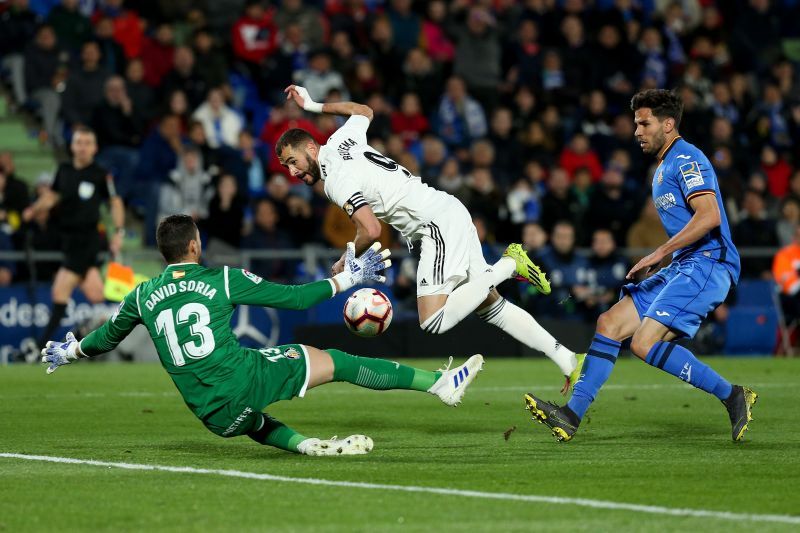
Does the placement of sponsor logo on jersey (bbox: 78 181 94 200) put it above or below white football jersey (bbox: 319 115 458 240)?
below

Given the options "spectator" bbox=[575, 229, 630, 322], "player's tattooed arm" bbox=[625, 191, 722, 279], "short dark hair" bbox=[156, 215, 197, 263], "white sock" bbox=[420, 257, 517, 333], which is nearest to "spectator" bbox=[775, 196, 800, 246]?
"spectator" bbox=[575, 229, 630, 322]

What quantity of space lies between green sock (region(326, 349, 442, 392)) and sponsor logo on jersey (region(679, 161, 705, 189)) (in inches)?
78.3

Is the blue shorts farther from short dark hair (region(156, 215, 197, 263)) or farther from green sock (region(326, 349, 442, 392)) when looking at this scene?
short dark hair (region(156, 215, 197, 263))

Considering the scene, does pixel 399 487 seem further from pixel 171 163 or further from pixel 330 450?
pixel 171 163

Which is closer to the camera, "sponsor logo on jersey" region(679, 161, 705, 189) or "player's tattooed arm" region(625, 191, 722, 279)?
"player's tattooed arm" region(625, 191, 722, 279)

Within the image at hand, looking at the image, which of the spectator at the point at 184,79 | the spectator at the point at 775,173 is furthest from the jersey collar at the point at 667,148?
the spectator at the point at 775,173

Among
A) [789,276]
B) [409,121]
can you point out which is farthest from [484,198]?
[789,276]

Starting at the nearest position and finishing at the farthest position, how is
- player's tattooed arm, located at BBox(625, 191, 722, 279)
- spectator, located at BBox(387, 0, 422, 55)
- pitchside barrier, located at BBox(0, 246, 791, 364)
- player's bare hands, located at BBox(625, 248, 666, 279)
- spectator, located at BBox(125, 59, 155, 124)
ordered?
player's bare hands, located at BBox(625, 248, 666, 279) < player's tattooed arm, located at BBox(625, 191, 722, 279) < pitchside barrier, located at BBox(0, 246, 791, 364) < spectator, located at BBox(125, 59, 155, 124) < spectator, located at BBox(387, 0, 422, 55)

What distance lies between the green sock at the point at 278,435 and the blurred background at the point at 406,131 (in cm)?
933

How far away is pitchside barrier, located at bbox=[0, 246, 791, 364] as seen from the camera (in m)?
17.7

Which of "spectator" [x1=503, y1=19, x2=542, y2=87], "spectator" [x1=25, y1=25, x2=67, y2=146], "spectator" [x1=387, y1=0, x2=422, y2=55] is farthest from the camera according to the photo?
"spectator" [x1=503, y1=19, x2=542, y2=87]

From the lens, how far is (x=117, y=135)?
19.8 meters

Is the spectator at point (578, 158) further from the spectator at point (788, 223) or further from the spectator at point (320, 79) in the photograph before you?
the spectator at point (320, 79)

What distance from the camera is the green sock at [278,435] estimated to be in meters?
8.09
